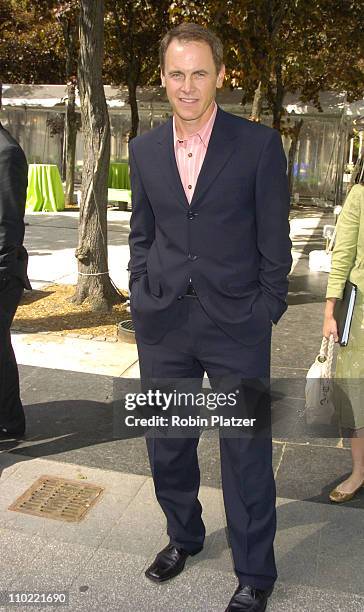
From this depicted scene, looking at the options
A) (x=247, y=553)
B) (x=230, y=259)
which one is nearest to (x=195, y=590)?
(x=247, y=553)

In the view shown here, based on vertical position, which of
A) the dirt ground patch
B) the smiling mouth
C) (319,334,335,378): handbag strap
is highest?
the smiling mouth

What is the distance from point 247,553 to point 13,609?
3.19 ft

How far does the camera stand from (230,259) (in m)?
2.73

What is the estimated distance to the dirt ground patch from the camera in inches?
280

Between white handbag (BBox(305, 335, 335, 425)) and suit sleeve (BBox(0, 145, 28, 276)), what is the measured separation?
1.81 meters

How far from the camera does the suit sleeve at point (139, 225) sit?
2.90 metres

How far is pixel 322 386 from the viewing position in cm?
376

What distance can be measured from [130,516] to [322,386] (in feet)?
3.98

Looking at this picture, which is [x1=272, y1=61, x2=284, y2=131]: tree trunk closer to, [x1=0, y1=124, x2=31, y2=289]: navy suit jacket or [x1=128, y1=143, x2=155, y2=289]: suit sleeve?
[x1=0, y1=124, x2=31, y2=289]: navy suit jacket

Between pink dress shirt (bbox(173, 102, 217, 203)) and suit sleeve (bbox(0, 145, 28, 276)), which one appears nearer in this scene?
pink dress shirt (bbox(173, 102, 217, 203))

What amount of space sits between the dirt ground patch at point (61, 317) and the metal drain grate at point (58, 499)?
3123mm

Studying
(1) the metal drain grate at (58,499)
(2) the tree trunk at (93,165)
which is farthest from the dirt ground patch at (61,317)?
(1) the metal drain grate at (58,499)

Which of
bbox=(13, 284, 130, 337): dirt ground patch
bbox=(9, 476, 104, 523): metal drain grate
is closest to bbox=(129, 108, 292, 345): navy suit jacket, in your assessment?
bbox=(9, 476, 104, 523): metal drain grate

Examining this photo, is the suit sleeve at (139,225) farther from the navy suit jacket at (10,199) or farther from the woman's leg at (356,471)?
the woman's leg at (356,471)
